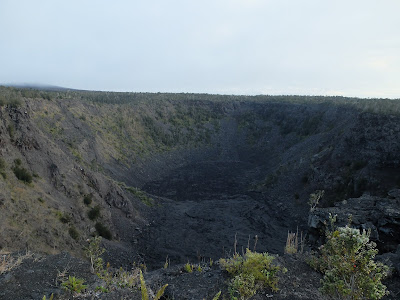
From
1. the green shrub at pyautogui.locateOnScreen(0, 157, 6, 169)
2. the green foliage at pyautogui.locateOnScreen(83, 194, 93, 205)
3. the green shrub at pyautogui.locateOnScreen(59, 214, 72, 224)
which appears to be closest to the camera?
the green shrub at pyautogui.locateOnScreen(0, 157, 6, 169)

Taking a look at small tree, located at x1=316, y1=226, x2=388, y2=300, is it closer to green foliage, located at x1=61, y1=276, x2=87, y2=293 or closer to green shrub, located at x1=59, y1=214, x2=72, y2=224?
green foliage, located at x1=61, y1=276, x2=87, y2=293

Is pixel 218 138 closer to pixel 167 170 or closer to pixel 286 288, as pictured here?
pixel 167 170

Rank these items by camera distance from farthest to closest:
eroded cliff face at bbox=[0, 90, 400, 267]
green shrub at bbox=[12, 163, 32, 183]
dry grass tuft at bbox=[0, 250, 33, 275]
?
eroded cliff face at bbox=[0, 90, 400, 267], green shrub at bbox=[12, 163, 32, 183], dry grass tuft at bbox=[0, 250, 33, 275]

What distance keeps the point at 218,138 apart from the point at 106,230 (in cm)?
3113

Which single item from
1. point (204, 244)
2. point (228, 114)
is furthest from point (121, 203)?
point (228, 114)

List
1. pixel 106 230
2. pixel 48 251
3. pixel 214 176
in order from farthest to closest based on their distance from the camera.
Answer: pixel 214 176 → pixel 106 230 → pixel 48 251

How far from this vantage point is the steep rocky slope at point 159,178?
492 inches

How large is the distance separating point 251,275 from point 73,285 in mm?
3817

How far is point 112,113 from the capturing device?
34.6 metres

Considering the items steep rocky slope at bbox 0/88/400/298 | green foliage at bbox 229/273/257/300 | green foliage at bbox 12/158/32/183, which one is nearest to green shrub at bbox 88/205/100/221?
steep rocky slope at bbox 0/88/400/298

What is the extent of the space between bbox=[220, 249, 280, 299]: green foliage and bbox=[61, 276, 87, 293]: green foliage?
324cm

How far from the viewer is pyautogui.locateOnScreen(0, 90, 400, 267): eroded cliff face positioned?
12.6m

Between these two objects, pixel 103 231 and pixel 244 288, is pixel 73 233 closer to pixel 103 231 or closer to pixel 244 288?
pixel 103 231

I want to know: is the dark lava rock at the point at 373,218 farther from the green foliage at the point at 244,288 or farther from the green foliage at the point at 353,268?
the green foliage at the point at 353,268
